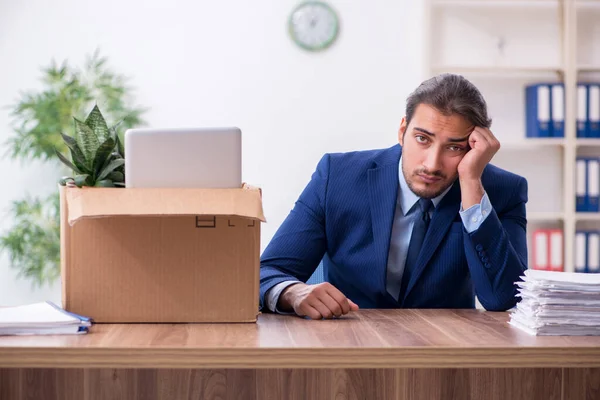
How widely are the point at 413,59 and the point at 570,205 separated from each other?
3.98 ft

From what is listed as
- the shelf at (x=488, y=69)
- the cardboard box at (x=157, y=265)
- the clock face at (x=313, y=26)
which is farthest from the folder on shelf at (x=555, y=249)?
the cardboard box at (x=157, y=265)

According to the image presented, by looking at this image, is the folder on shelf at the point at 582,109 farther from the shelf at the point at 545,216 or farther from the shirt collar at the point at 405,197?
the shirt collar at the point at 405,197

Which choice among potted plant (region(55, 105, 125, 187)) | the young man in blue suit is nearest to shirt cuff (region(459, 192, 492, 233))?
the young man in blue suit

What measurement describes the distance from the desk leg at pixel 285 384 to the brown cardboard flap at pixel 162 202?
283mm

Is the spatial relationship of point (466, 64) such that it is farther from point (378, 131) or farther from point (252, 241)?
point (252, 241)

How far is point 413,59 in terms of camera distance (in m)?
4.59

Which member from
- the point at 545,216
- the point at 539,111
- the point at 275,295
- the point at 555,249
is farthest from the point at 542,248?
the point at 275,295

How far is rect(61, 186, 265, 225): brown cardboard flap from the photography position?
144 centimetres

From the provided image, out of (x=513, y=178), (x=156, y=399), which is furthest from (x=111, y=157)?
(x=513, y=178)

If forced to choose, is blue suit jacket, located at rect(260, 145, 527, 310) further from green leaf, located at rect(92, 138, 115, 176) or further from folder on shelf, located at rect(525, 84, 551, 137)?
folder on shelf, located at rect(525, 84, 551, 137)

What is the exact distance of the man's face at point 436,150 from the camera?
1.97 meters

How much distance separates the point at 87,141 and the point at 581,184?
3.42 meters

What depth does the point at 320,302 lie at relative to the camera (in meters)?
1.65

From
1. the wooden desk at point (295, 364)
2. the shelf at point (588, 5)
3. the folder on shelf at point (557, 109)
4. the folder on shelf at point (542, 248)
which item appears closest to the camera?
the wooden desk at point (295, 364)
